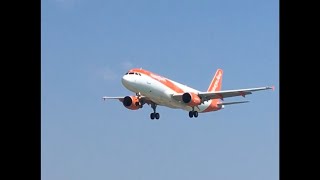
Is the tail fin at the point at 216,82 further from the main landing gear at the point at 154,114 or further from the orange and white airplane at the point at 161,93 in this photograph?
the main landing gear at the point at 154,114

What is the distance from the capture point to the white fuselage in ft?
76.3

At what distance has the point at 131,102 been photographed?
78.6 ft

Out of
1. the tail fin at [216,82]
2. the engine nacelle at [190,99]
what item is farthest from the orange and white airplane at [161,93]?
the tail fin at [216,82]

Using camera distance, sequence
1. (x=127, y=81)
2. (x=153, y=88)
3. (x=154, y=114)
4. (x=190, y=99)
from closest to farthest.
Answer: (x=127, y=81), (x=190, y=99), (x=153, y=88), (x=154, y=114)

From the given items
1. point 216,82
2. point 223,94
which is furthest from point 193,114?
point 216,82

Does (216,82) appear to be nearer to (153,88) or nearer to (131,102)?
(153,88)

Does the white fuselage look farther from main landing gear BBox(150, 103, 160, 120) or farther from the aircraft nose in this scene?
main landing gear BBox(150, 103, 160, 120)

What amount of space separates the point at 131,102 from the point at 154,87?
3.78 feet

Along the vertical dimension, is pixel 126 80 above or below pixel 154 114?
above

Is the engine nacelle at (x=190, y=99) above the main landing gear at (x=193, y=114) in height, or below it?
above

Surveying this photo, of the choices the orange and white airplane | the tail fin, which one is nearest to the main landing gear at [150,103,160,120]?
the orange and white airplane

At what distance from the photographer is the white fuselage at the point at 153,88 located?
23.2m

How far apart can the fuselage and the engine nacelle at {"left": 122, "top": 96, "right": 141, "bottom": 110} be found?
494 mm

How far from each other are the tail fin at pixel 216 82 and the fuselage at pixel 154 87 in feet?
26.1
